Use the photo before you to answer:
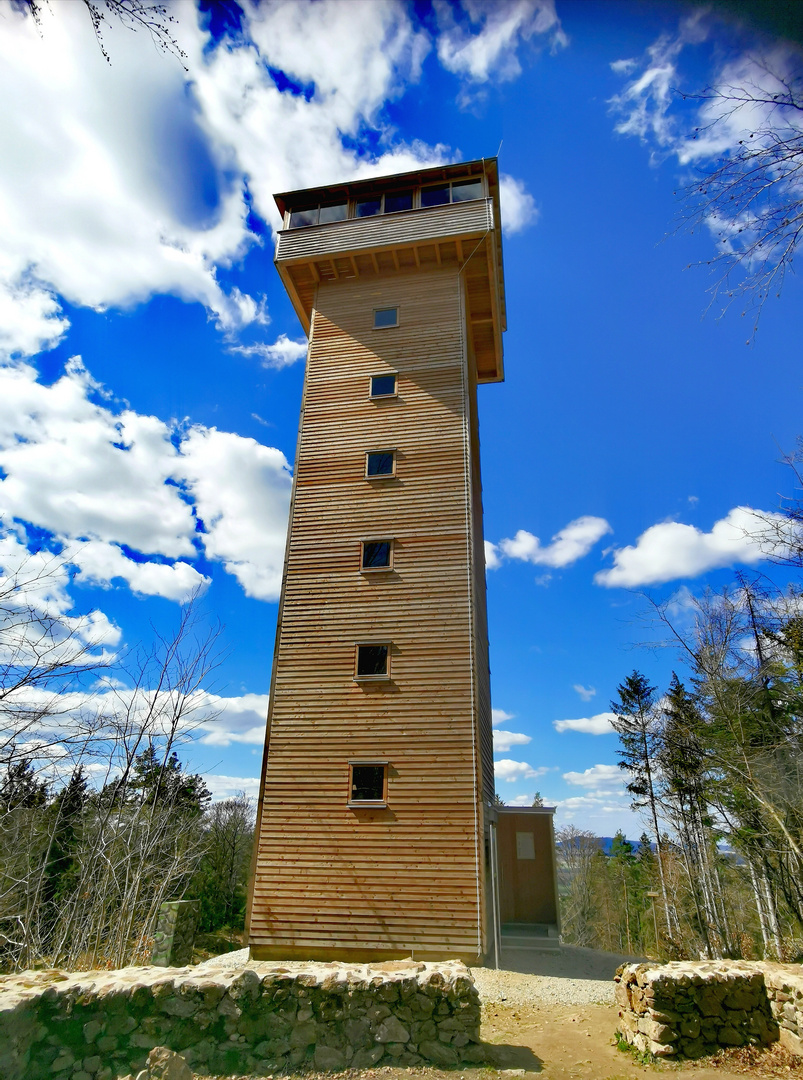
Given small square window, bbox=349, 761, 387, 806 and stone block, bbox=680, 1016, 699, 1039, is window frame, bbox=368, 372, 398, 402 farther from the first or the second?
stone block, bbox=680, 1016, 699, 1039

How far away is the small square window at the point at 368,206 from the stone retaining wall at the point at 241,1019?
62.1ft

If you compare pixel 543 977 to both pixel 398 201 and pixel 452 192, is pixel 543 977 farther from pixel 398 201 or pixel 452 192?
pixel 398 201

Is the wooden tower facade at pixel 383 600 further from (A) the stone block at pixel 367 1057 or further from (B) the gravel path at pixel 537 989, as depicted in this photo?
(A) the stone block at pixel 367 1057

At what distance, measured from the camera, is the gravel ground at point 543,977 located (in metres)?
9.34

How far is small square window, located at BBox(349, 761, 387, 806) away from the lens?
11836mm

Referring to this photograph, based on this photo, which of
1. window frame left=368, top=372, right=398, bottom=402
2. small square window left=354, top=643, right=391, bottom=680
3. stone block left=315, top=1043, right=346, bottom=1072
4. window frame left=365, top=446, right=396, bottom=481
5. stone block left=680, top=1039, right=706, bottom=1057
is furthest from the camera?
window frame left=368, top=372, right=398, bottom=402

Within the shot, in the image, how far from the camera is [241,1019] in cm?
616

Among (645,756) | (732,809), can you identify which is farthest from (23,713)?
(645,756)

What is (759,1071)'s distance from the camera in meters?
6.33

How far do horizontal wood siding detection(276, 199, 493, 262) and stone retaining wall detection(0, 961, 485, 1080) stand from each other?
1727cm

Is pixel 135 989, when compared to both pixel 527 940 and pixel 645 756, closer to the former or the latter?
pixel 527 940

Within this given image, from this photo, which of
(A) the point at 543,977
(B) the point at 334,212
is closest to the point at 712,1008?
(A) the point at 543,977

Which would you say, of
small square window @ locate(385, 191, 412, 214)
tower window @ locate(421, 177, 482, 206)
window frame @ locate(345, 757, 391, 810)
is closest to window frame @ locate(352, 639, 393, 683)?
window frame @ locate(345, 757, 391, 810)

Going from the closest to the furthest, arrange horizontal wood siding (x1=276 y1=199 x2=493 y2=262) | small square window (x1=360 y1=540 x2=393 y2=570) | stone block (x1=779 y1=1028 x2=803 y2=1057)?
stone block (x1=779 y1=1028 x2=803 y2=1057)
small square window (x1=360 y1=540 x2=393 y2=570)
horizontal wood siding (x1=276 y1=199 x2=493 y2=262)
